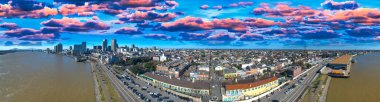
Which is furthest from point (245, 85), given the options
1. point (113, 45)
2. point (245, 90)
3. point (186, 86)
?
point (113, 45)

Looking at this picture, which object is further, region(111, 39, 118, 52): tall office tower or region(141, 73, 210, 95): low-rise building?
region(111, 39, 118, 52): tall office tower

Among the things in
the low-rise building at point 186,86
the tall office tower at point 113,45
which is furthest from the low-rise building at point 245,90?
the tall office tower at point 113,45

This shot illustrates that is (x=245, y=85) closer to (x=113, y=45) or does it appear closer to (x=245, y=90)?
(x=245, y=90)

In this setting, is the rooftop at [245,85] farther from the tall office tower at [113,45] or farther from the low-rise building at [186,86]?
the tall office tower at [113,45]

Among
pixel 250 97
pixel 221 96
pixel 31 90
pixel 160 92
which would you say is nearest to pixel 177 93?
pixel 160 92

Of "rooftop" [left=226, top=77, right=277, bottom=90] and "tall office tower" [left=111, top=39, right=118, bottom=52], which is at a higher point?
"tall office tower" [left=111, top=39, right=118, bottom=52]

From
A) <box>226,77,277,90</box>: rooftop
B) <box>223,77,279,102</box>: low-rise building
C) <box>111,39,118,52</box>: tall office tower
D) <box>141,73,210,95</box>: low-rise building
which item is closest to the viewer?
<box>223,77,279,102</box>: low-rise building

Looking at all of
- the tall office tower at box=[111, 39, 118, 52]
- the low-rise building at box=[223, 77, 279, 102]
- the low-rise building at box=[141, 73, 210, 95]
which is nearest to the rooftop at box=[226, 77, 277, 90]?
the low-rise building at box=[223, 77, 279, 102]

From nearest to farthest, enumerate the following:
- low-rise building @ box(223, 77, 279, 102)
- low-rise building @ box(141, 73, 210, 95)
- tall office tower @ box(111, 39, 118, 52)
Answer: low-rise building @ box(223, 77, 279, 102), low-rise building @ box(141, 73, 210, 95), tall office tower @ box(111, 39, 118, 52)

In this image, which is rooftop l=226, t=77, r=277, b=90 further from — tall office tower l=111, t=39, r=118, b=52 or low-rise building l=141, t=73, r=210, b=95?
tall office tower l=111, t=39, r=118, b=52

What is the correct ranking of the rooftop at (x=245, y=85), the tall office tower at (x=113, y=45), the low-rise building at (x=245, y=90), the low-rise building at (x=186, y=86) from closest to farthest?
the low-rise building at (x=245, y=90) < the rooftop at (x=245, y=85) < the low-rise building at (x=186, y=86) < the tall office tower at (x=113, y=45)

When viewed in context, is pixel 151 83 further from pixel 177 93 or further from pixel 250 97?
pixel 250 97
